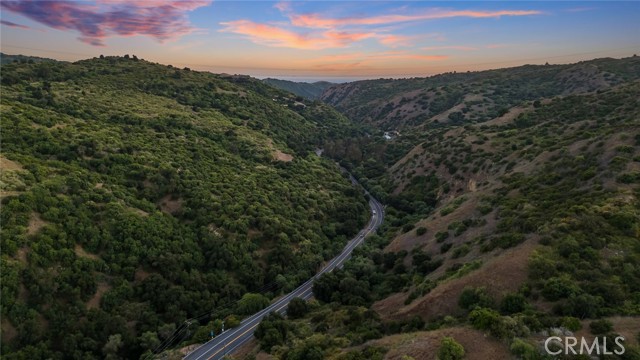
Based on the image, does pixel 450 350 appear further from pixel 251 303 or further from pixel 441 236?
pixel 251 303

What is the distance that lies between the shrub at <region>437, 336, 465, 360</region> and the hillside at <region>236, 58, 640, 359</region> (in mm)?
103

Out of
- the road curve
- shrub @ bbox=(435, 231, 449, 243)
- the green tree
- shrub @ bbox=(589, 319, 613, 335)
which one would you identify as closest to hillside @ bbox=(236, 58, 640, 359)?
shrub @ bbox=(589, 319, 613, 335)

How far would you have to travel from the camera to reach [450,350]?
958 inches

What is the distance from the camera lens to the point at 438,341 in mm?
26250

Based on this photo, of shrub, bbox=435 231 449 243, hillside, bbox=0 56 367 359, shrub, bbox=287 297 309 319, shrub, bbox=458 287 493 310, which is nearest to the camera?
shrub, bbox=458 287 493 310

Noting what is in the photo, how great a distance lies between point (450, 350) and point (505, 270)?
14437 mm

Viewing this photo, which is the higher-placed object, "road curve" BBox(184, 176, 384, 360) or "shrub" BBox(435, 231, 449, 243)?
"shrub" BBox(435, 231, 449, 243)

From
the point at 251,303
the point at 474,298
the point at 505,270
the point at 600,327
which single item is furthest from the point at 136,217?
the point at 600,327

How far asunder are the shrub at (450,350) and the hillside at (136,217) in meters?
36.2

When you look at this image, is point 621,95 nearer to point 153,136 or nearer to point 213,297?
point 213,297

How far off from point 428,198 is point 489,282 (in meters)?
59.0

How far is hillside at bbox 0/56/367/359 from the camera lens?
149 feet

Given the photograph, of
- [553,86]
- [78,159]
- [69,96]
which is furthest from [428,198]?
[553,86]

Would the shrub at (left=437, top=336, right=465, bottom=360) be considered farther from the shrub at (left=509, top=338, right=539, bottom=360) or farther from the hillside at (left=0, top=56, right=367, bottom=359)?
the hillside at (left=0, top=56, right=367, bottom=359)
